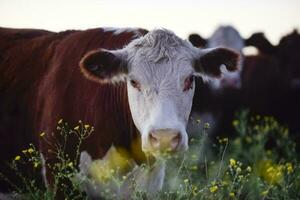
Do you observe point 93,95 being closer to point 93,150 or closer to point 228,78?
point 93,150

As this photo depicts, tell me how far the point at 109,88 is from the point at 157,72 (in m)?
0.61

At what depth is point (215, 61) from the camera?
5680 mm

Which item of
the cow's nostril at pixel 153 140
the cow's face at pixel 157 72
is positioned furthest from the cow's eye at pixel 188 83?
the cow's nostril at pixel 153 140

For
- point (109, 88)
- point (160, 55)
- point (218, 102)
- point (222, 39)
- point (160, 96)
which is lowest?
point (218, 102)

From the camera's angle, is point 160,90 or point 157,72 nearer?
point 160,90

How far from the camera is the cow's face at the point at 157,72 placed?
16.4 feet

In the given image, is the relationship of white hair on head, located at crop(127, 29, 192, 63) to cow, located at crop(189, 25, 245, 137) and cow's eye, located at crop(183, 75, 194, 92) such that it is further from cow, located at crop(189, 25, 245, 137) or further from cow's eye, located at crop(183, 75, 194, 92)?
cow, located at crop(189, 25, 245, 137)

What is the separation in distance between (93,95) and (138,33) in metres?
0.70

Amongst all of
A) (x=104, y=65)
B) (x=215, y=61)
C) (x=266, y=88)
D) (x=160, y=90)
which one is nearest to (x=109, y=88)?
(x=104, y=65)

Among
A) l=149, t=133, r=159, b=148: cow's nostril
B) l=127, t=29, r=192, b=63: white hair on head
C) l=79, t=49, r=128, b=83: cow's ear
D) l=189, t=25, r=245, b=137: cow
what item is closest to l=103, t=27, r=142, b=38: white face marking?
l=127, t=29, r=192, b=63: white hair on head

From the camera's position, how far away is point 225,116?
11289 mm

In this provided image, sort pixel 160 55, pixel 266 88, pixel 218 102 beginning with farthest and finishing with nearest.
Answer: pixel 266 88
pixel 218 102
pixel 160 55

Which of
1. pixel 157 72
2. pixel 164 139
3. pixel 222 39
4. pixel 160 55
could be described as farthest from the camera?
pixel 222 39

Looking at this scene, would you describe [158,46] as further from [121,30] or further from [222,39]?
[222,39]
